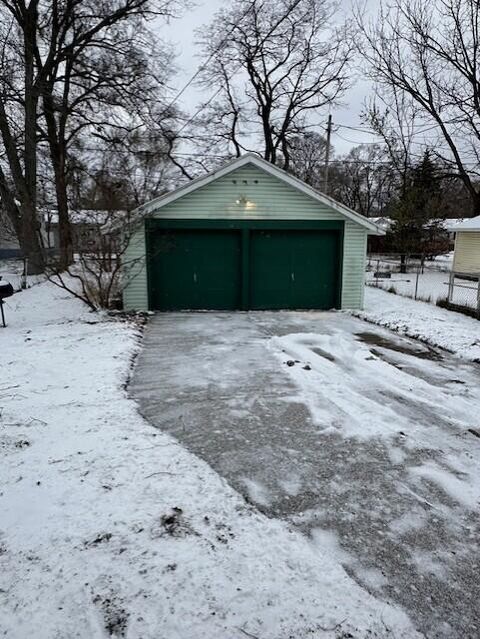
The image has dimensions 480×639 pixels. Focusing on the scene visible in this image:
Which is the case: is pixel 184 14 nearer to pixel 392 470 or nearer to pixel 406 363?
pixel 406 363

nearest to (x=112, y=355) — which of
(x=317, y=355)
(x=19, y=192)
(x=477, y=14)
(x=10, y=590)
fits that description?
(x=317, y=355)

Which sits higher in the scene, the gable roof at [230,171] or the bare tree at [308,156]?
the bare tree at [308,156]

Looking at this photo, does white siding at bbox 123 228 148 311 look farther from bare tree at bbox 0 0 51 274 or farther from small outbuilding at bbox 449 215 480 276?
small outbuilding at bbox 449 215 480 276

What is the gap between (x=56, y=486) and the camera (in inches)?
118

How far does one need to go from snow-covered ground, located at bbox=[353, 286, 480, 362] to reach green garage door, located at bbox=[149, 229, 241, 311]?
10.9 feet

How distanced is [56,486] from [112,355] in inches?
136

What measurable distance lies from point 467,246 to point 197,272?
13278 mm

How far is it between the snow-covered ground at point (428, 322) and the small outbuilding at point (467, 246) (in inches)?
277

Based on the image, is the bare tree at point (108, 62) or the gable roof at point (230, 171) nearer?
the gable roof at point (230, 171)

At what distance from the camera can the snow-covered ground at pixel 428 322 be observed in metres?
7.36

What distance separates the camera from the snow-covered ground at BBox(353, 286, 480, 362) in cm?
736

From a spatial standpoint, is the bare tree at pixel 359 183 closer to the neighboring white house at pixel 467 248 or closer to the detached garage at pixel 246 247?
the neighboring white house at pixel 467 248

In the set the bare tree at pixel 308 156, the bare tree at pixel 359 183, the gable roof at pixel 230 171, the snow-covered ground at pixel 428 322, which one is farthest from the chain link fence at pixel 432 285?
the bare tree at pixel 359 183

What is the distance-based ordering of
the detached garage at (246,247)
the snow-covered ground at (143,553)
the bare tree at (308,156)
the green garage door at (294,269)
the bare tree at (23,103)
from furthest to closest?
the bare tree at (308,156) → the bare tree at (23,103) → the green garage door at (294,269) → the detached garage at (246,247) → the snow-covered ground at (143,553)
